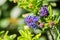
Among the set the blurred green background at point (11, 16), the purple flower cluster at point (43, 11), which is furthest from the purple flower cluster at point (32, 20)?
the blurred green background at point (11, 16)

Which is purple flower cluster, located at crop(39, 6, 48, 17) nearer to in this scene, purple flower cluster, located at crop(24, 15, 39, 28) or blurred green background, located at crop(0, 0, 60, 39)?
purple flower cluster, located at crop(24, 15, 39, 28)

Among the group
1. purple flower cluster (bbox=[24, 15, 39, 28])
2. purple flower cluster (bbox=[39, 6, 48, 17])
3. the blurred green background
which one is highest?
purple flower cluster (bbox=[39, 6, 48, 17])

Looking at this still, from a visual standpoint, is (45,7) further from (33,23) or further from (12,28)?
(12,28)

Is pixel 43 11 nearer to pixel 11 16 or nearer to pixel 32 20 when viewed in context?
pixel 32 20

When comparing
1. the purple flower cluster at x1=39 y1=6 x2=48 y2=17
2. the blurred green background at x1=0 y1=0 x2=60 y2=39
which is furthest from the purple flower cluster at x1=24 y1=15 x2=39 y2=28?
the blurred green background at x1=0 y1=0 x2=60 y2=39

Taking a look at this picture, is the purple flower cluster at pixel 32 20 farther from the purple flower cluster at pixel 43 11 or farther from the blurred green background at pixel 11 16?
the blurred green background at pixel 11 16

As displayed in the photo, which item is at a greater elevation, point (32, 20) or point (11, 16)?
point (32, 20)

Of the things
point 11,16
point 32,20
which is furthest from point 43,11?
point 11,16

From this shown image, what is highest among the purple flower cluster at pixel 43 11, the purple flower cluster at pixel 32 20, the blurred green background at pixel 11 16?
the purple flower cluster at pixel 43 11

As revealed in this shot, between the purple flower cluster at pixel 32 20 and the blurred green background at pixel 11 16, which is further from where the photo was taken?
the blurred green background at pixel 11 16

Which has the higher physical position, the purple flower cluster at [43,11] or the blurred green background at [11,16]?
the purple flower cluster at [43,11]

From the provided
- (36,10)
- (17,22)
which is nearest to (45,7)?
(36,10)
